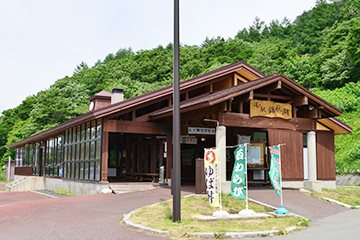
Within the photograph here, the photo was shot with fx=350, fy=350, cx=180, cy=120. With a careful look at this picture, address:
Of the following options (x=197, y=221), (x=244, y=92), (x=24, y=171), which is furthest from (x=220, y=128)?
(x=24, y=171)

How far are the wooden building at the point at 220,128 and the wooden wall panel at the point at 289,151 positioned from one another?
0.15 feet

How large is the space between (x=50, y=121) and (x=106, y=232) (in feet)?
119

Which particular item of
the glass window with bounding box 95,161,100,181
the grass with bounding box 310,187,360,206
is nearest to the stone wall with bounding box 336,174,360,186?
the grass with bounding box 310,187,360,206

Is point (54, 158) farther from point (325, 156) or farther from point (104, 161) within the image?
point (325, 156)

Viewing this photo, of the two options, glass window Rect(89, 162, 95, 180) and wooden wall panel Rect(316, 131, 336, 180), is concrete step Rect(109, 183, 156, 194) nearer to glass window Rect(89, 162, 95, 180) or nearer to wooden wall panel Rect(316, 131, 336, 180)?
glass window Rect(89, 162, 95, 180)

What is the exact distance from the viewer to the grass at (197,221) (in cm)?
802

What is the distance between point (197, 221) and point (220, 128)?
5002 millimetres

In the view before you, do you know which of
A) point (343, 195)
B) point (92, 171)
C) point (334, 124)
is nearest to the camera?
point (343, 195)

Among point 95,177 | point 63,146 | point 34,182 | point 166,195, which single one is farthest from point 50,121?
point 166,195

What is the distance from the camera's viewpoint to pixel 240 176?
33.2 feet

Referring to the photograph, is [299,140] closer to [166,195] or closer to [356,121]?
[166,195]

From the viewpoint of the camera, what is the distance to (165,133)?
17219mm

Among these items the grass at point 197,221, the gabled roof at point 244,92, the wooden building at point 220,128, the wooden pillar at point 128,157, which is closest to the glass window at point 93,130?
the wooden building at point 220,128

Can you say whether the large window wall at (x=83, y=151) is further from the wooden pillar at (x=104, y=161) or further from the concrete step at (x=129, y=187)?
the concrete step at (x=129, y=187)
